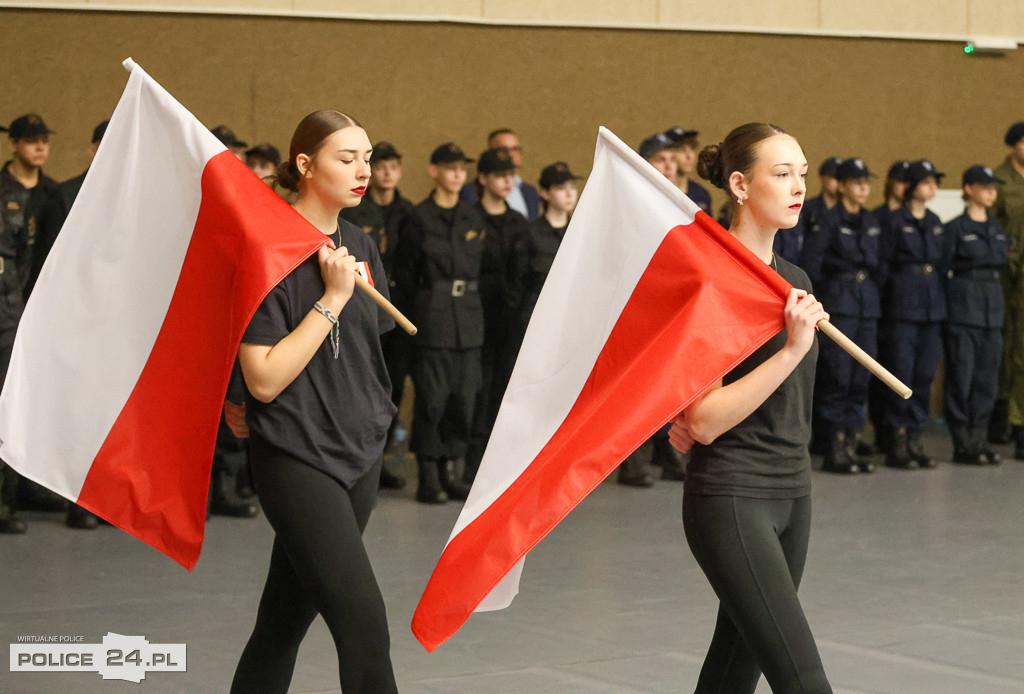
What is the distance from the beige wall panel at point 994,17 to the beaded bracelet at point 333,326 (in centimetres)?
1024

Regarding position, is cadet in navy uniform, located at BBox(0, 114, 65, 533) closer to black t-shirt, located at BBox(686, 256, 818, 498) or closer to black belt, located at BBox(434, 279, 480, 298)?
black belt, located at BBox(434, 279, 480, 298)

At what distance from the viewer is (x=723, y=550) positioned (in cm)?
314

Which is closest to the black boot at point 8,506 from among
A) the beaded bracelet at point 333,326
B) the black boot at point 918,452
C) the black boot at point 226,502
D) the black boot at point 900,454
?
the black boot at point 226,502

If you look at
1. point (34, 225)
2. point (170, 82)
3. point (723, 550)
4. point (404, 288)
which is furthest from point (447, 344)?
point (723, 550)

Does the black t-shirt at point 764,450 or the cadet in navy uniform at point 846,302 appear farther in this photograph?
the cadet in navy uniform at point 846,302

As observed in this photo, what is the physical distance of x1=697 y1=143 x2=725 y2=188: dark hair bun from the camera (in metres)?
3.55

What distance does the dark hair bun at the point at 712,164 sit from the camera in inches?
140

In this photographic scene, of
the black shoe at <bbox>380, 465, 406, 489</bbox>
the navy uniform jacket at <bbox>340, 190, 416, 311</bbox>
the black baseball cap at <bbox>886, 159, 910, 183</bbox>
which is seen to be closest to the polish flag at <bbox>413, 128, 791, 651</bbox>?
the navy uniform jacket at <bbox>340, 190, 416, 311</bbox>

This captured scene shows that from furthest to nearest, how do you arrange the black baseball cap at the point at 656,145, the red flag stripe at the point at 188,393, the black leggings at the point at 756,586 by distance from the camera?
the black baseball cap at the point at 656,145, the red flag stripe at the point at 188,393, the black leggings at the point at 756,586

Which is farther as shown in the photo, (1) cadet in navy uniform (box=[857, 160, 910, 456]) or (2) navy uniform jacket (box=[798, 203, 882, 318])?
(1) cadet in navy uniform (box=[857, 160, 910, 456])

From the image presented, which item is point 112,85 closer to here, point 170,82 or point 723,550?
point 170,82

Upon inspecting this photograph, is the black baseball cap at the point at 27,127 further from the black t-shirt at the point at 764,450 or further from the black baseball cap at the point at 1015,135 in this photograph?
the black baseball cap at the point at 1015,135

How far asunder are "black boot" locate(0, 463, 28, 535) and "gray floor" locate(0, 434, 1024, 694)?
0.13m

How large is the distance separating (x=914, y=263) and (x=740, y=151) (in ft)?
21.5
